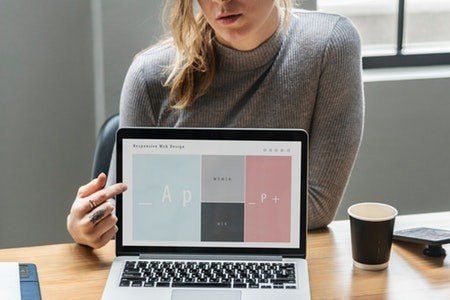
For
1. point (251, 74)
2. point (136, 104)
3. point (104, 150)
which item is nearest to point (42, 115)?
point (104, 150)

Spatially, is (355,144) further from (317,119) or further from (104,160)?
(104,160)

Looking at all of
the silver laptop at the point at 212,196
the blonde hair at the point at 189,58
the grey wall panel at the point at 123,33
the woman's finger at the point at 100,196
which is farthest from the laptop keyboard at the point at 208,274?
the grey wall panel at the point at 123,33

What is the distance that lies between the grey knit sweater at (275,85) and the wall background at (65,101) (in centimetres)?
67

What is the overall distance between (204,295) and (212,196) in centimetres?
18

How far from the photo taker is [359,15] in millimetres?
6527

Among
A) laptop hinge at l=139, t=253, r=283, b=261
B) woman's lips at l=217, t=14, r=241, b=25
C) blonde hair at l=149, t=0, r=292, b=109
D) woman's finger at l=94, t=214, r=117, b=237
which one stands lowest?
laptop hinge at l=139, t=253, r=283, b=261

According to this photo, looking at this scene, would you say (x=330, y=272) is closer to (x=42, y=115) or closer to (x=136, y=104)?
(x=136, y=104)

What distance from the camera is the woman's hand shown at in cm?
143

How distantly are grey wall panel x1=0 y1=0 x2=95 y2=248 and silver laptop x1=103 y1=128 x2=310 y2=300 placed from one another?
117cm

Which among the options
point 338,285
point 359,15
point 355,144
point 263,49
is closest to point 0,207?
point 263,49

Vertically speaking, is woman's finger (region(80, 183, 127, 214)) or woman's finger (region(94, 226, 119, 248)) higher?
woman's finger (region(80, 183, 127, 214))

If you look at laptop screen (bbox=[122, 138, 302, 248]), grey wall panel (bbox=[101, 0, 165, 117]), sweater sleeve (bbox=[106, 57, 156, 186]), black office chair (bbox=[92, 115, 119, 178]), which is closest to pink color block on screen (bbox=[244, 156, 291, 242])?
laptop screen (bbox=[122, 138, 302, 248])

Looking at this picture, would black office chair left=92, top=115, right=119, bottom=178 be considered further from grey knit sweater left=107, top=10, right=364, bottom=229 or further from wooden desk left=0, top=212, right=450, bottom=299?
wooden desk left=0, top=212, right=450, bottom=299

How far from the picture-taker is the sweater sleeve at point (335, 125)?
1.65 meters
